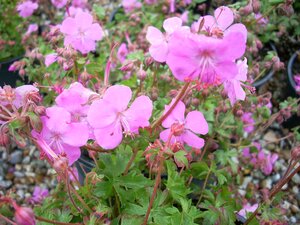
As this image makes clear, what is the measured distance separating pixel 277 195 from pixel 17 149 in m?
1.45

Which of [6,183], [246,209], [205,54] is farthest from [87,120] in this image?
[6,183]

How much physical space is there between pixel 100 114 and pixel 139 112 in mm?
87

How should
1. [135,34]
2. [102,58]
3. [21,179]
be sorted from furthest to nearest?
[135,34], [21,179], [102,58]

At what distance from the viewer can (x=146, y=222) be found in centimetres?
102

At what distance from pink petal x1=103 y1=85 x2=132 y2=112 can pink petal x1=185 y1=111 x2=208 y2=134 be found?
182mm

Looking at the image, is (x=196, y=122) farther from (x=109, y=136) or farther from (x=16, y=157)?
(x=16, y=157)

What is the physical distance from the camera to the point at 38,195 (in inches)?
72.6

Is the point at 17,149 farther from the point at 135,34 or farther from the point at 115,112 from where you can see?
the point at 115,112

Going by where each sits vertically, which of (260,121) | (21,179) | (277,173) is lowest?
(277,173)

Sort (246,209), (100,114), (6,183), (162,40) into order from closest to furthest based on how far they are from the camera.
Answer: (100,114)
(162,40)
(246,209)
(6,183)

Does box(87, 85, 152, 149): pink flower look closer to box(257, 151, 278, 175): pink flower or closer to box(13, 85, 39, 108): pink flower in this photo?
box(13, 85, 39, 108): pink flower

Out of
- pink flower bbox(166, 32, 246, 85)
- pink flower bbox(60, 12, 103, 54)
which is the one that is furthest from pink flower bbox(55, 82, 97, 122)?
pink flower bbox(60, 12, 103, 54)

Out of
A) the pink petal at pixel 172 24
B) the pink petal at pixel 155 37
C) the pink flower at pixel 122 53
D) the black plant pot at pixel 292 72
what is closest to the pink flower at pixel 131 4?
the pink flower at pixel 122 53

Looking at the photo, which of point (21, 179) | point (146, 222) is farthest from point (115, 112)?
point (21, 179)
